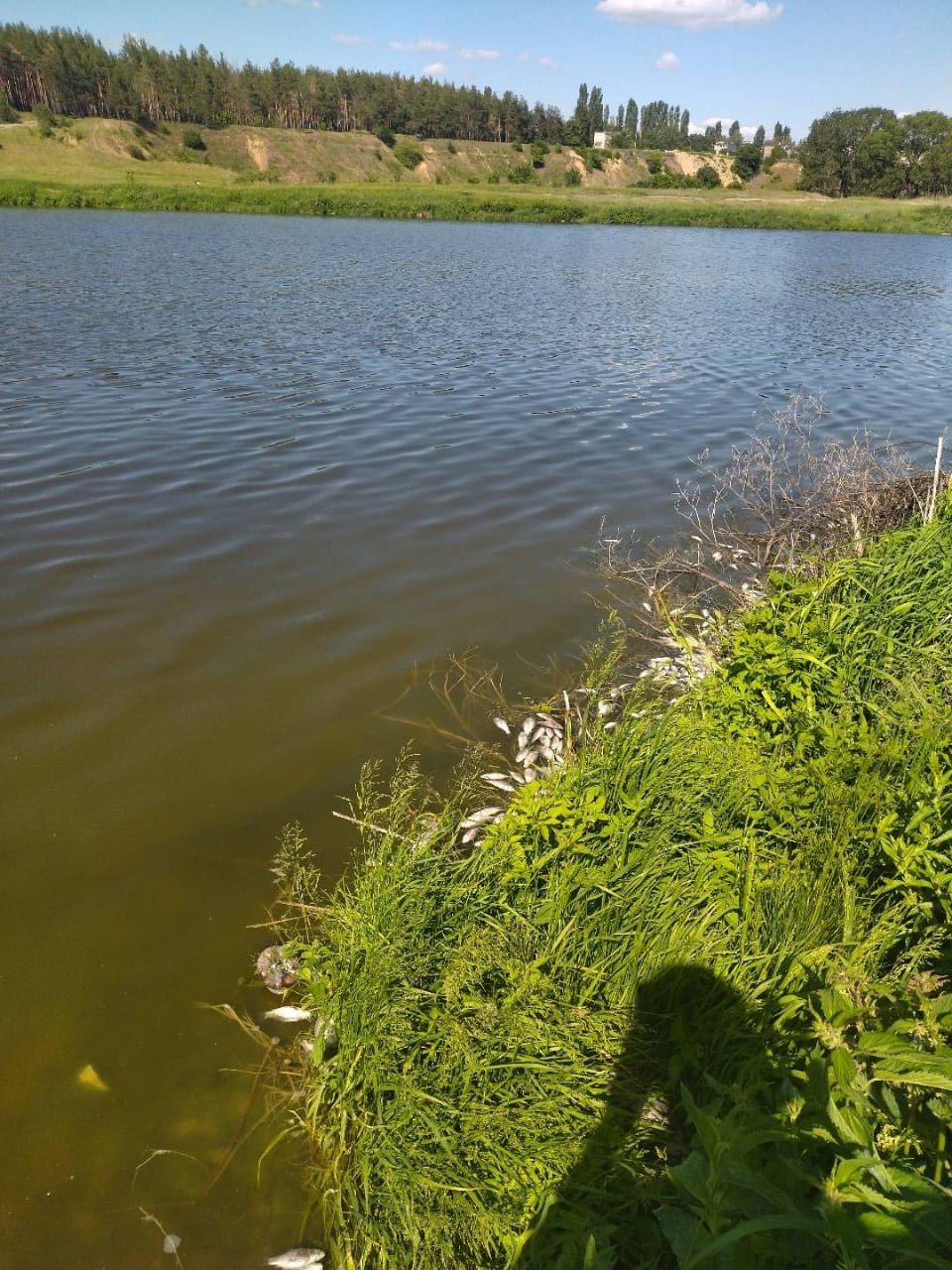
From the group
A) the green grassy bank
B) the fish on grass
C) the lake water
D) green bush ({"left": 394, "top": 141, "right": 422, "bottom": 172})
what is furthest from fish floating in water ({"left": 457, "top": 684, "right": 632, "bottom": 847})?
green bush ({"left": 394, "top": 141, "right": 422, "bottom": 172})

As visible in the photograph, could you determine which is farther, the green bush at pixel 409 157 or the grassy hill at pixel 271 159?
the green bush at pixel 409 157

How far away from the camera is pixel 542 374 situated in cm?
1878

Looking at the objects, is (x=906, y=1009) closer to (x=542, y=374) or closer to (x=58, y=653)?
(x=58, y=653)

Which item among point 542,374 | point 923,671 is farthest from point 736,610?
point 542,374

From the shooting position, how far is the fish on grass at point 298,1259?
3182 mm

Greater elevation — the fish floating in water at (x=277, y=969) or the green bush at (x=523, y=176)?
the green bush at (x=523, y=176)

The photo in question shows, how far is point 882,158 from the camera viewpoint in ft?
366

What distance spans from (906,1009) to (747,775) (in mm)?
1344

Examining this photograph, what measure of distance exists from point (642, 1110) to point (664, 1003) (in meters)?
0.48

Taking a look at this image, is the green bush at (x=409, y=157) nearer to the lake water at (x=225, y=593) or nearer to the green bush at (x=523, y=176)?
the green bush at (x=523, y=176)

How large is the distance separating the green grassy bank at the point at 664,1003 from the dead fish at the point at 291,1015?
0.07 m

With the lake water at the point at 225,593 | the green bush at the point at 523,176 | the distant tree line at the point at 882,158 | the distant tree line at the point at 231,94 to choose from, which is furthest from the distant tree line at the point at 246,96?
the lake water at the point at 225,593

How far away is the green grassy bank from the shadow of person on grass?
0.01 metres

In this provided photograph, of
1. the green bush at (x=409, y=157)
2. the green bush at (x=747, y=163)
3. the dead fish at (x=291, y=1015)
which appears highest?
the green bush at (x=747, y=163)
